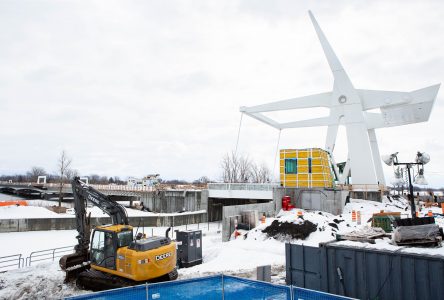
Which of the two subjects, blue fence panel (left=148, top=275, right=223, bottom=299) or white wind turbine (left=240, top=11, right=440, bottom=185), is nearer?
blue fence panel (left=148, top=275, right=223, bottom=299)

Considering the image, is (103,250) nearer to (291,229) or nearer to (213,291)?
(213,291)

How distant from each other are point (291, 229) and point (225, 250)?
4560mm

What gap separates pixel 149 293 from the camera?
827cm

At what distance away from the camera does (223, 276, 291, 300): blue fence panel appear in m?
8.12

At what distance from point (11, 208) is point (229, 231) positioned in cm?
2447

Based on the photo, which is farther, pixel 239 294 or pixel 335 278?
pixel 335 278

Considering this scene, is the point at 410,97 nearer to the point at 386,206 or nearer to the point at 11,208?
the point at 386,206

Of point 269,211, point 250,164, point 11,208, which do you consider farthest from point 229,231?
point 250,164

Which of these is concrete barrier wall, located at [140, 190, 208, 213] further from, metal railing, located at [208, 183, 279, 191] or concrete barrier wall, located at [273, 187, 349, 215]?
concrete barrier wall, located at [273, 187, 349, 215]

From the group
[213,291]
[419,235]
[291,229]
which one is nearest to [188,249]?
[291,229]

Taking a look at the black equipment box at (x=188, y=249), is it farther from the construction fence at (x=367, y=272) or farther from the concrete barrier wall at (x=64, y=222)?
the construction fence at (x=367, y=272)

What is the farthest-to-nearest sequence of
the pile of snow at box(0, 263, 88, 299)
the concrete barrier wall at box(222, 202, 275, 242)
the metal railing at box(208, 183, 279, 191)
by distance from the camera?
the metal railing at box(208, 183, 279, 191)
the concrete barrier wall at box(222, 202, 275, 242)
the pile of snow at box(0, 263, 88, 299)

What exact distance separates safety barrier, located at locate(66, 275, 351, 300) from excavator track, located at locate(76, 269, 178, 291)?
407 centimetres

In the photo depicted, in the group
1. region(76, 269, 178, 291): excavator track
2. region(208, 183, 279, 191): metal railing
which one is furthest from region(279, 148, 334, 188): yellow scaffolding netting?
region(76, 269, 178, 291): excavator track
